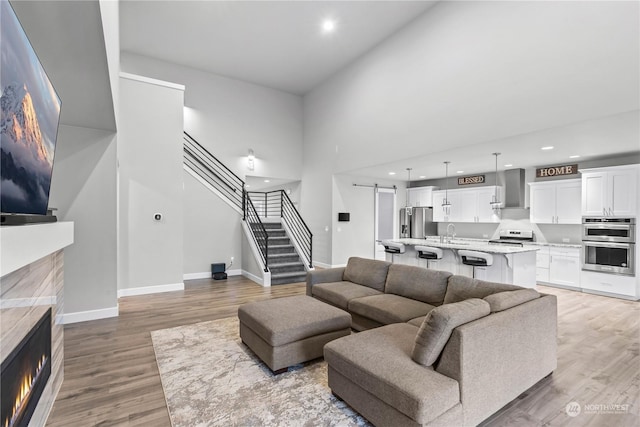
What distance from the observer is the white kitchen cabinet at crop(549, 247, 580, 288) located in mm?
6098

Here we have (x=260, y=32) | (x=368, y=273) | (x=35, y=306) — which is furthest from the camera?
(x=260, y=32)

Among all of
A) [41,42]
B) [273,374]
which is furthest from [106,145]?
[273,374]

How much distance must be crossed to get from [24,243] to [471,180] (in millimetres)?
9265

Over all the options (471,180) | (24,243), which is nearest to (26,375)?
(24,243)

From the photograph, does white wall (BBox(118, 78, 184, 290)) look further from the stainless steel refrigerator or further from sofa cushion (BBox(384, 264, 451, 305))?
the stainless steel refrigerator

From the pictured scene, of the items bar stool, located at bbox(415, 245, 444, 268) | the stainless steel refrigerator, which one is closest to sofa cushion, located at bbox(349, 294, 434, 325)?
bar stool, located at bbox(415, 245, 444, 268)

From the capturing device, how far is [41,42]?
2014mm

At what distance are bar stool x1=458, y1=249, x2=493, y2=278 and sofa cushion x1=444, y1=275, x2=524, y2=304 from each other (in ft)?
6.22

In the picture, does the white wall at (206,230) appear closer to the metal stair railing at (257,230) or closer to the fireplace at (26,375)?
the metal stair railing at (257,230)

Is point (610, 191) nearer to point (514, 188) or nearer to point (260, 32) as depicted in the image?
point (514, 188)

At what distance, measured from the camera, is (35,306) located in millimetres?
1857

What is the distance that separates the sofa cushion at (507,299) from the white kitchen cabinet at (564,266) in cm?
476

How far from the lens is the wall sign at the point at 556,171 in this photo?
263 inches

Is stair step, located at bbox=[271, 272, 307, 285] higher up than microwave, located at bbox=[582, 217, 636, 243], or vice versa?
microwave, located at bbox=[582, 217, 636, 243]
